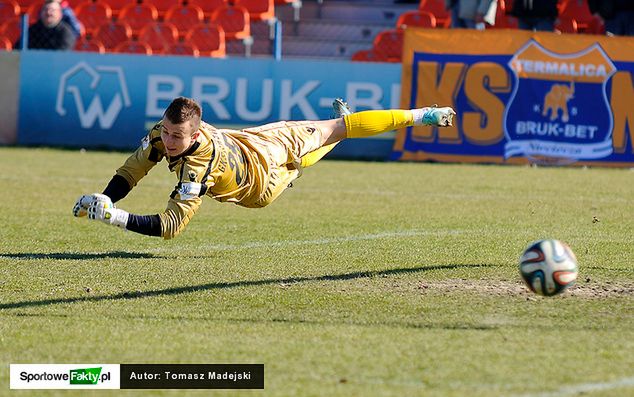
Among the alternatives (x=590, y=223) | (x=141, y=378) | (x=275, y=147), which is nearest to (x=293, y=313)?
(x=141, y=378)

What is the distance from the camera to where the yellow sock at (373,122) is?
32.6 feet

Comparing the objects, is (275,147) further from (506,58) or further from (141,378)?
(506,58)

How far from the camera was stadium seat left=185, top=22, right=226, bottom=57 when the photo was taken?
21.6m

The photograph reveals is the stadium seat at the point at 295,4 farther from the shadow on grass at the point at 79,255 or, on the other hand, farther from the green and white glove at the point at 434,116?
the shadow on grass at the point at 79,255

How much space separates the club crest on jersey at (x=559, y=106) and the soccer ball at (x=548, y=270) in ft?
38.2

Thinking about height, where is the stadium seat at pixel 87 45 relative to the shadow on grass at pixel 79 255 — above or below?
below

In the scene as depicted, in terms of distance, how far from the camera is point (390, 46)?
20750 millimetres

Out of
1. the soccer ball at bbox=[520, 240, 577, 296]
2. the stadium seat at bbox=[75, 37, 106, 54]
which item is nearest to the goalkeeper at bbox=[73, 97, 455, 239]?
the soccer ball at bbox=[520, 240, 577, 296]

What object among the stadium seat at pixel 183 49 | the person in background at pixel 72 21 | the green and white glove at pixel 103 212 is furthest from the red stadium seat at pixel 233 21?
the green and white glove at pixel 103 212

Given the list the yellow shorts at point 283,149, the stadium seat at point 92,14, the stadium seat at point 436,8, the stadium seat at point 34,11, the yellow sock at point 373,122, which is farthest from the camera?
the stadium seat at point 34,11

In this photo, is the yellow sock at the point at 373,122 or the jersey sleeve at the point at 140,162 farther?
the yellow sock at the point at 373,122

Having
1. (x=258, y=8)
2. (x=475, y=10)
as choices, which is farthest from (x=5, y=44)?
(x=475, y=10)

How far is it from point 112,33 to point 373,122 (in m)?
13.4

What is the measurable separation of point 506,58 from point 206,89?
5.55 meters
